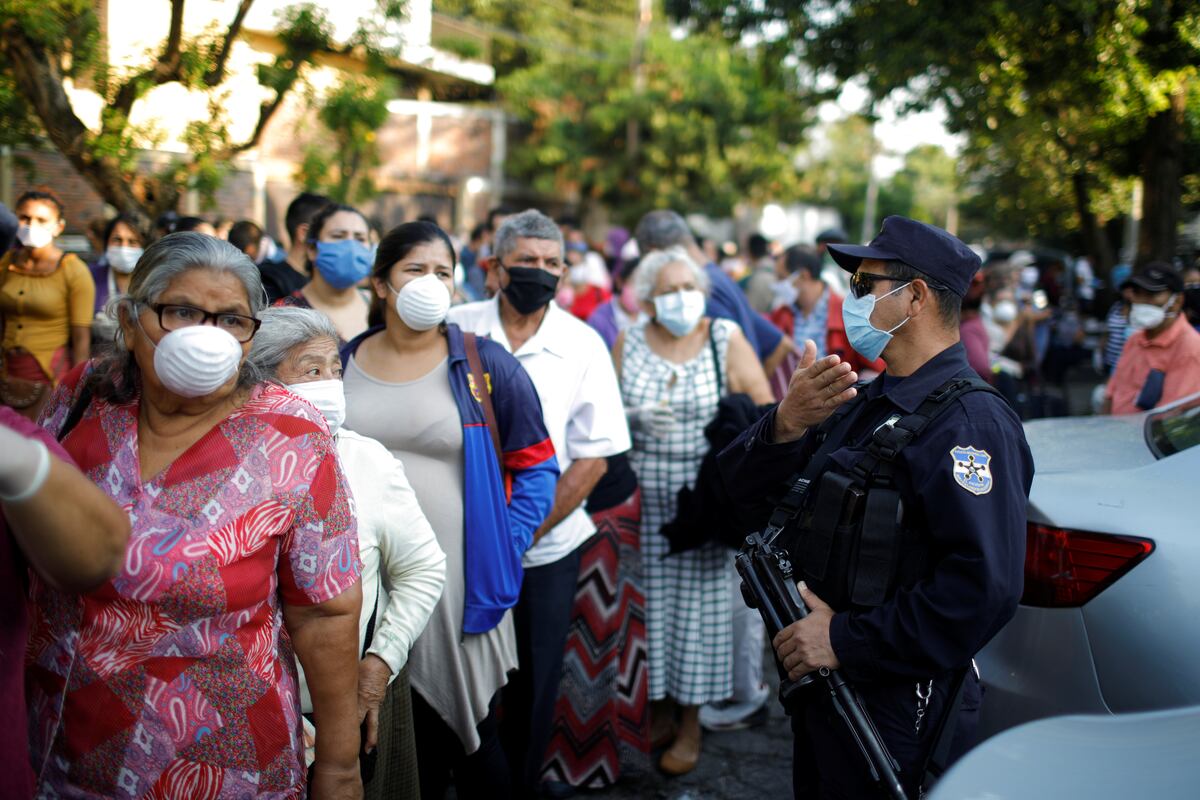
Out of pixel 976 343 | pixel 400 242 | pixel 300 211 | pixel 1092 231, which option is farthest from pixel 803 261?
pixel 1092 231

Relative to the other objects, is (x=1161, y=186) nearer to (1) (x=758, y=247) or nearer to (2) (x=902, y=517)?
(1) (x=758, y=247)

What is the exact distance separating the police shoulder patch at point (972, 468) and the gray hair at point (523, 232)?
7.25ft

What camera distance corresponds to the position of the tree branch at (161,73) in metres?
6.17

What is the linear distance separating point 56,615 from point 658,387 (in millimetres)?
2877

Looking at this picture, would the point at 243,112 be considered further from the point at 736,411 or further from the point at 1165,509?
the point at 1165,509

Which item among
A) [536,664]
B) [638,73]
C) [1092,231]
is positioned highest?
[638,73]

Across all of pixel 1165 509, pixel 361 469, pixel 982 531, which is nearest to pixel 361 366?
pixel 361 469

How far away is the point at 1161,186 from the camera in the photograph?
9781 mm

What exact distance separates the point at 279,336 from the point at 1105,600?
235 cm

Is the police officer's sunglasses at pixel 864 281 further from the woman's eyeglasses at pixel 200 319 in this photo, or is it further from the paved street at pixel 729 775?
the paved street at pixel 729 775

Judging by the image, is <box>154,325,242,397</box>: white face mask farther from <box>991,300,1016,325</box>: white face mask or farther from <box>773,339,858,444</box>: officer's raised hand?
<box>991,300,1016,325</box>: white face mask

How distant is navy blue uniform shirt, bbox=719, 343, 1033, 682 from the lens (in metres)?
2.34

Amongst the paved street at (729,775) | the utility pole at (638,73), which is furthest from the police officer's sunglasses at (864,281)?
the utility pole at (638,73)

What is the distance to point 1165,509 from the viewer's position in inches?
113
